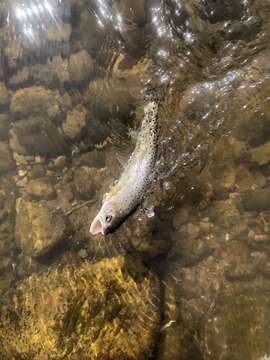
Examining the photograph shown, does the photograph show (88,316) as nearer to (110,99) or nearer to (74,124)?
(74,124)

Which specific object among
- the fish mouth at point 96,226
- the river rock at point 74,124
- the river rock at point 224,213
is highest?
the river rock at point 74,124

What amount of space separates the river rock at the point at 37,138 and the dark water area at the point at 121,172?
0.06 ft

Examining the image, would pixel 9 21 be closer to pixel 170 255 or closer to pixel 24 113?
pixel 24 113

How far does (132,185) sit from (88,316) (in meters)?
1.85

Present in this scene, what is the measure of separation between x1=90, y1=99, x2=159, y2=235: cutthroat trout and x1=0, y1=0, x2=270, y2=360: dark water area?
60 centimetres

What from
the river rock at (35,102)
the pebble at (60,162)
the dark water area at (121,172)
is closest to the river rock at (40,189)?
the dark water area at (121,172)

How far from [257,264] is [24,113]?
11.8 feet

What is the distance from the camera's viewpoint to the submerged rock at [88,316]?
4.07 meters

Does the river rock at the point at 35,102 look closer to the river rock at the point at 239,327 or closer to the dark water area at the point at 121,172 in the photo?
the dark water area at the point at 121,172

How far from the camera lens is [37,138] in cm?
513

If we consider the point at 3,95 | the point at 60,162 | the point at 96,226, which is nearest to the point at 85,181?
the point at 60,162

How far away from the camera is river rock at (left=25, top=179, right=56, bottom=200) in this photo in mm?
5086

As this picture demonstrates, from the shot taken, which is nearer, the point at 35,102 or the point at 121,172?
the point at 121,172

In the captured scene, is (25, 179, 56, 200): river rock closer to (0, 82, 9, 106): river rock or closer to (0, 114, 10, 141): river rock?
(0, 114, 10, 141): river rock
